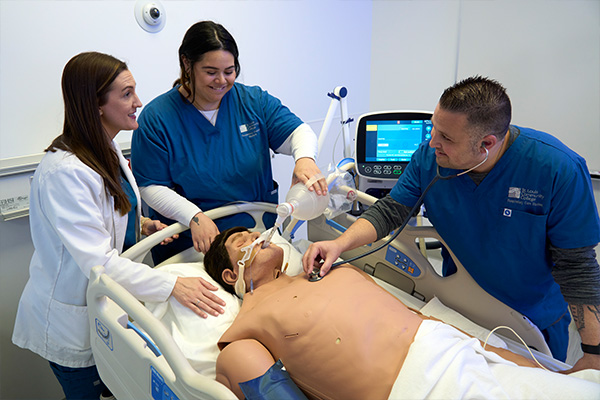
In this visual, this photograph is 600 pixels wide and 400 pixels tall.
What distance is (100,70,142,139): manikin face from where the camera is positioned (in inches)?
53.3

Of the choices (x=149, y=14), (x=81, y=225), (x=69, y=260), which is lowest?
(x=69, y=260)

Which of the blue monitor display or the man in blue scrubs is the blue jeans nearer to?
the man in blue scrubs

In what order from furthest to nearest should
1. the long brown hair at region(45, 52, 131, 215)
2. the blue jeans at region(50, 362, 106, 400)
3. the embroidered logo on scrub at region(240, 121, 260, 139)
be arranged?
the embroidered logo on scrub at region(240, 121, 260, 139), the blue jeans at region(50, 362, 106, 400), the long brown hair at region(45, 52, 131, 215)

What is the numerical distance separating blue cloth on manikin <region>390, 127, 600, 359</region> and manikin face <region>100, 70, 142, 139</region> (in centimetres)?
106

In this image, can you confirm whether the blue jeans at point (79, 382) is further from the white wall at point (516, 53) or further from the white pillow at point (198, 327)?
the white wall at point (516, 53)

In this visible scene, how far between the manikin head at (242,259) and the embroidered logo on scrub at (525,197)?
2.76 feet

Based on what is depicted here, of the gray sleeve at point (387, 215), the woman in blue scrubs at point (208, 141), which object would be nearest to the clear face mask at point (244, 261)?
the woman in blue scrubs at point (208, 141)

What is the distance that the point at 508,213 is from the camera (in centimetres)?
132

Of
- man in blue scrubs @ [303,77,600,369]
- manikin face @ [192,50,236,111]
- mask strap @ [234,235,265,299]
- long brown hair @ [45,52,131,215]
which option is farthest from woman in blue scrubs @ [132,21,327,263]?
man in blue scrubs @ [303,77,600,369]

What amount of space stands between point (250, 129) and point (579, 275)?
134cm

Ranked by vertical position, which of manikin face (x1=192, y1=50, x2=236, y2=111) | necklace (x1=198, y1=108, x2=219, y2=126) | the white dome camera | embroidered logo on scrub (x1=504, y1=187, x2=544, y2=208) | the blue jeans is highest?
the white dome camera

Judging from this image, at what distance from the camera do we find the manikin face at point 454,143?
47.8 inches

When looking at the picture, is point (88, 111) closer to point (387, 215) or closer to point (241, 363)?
point (241, 363)

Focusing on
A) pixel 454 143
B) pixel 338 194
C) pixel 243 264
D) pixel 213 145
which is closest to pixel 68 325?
pixel 243 264
